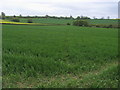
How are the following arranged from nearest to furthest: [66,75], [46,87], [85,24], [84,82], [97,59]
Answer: [46,87] → [84,82] → [66,75] → [97,59] → [85,24]

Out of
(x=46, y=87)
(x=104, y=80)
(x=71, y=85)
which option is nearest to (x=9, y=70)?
(x=46, y=87)

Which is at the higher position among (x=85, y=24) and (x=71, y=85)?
(x=85, y=24)

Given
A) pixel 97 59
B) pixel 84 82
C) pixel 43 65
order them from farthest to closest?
pixel 97 59 < pixel 43 65 < pixel 84 82

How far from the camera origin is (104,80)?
5844 millimetres

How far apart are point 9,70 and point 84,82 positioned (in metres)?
3.37

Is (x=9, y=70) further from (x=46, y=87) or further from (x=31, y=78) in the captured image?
(x=46, y=87)

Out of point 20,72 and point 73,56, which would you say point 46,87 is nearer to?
point 20,72

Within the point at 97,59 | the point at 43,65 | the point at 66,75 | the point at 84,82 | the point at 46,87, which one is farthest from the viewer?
the point at 97,59

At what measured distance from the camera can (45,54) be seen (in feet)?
31.7

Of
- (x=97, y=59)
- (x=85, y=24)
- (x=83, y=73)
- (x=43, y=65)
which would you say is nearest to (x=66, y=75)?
(x=83, y=73)

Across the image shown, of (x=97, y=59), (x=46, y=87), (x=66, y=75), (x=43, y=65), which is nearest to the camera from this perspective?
(x=46, y=87)

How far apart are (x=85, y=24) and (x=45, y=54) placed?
59.3m

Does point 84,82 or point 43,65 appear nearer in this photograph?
point 84,82

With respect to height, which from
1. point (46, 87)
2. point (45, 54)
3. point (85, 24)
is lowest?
point (46, 87)
